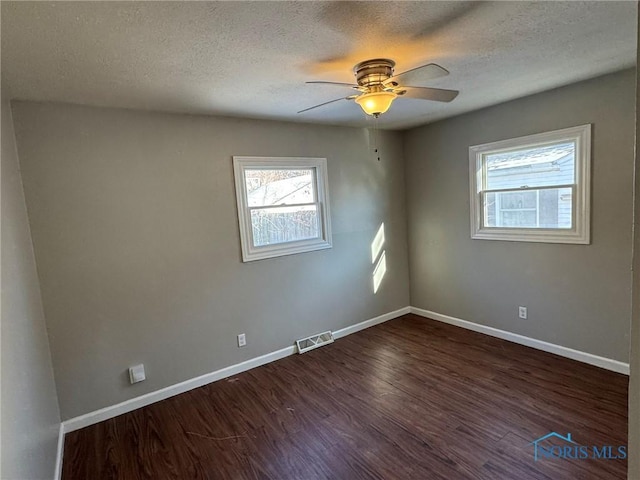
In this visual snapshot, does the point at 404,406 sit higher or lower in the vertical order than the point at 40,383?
lower

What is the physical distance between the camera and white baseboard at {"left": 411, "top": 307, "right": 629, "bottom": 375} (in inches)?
115

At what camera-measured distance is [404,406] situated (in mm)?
2639

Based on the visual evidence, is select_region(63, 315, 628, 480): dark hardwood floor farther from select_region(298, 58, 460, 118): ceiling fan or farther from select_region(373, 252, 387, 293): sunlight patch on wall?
select_region(298, 58, 460, 118): ceiling fan

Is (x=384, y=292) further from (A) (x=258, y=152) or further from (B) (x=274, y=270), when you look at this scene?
(A) (x=258, y=152)

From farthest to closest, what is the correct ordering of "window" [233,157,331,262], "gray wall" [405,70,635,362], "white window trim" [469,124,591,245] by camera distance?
"window" [233,157,331,262], "white window trim" [469,124,591,245], "gray wall" [405,70,635,362]

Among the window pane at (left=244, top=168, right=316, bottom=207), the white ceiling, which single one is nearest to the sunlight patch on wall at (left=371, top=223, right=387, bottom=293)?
the window pane at (left=244, top=168, right=316, bottom=207)

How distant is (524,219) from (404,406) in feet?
7.16

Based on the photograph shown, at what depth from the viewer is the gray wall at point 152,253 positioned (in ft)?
8.13

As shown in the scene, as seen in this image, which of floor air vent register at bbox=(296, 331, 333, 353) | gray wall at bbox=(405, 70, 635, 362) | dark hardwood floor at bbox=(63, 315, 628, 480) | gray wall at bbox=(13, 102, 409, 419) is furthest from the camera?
floor air vent register at bbox=(296, 331, 333, 353)

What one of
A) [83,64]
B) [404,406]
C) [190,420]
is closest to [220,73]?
[83,64]

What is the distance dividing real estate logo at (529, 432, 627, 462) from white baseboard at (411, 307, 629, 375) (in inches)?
40.3

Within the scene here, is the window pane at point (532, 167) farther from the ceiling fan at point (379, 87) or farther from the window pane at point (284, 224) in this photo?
the window pane at point (284, 224)

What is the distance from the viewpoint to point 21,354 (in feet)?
5.38

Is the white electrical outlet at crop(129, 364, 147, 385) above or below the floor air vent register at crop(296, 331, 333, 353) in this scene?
above
